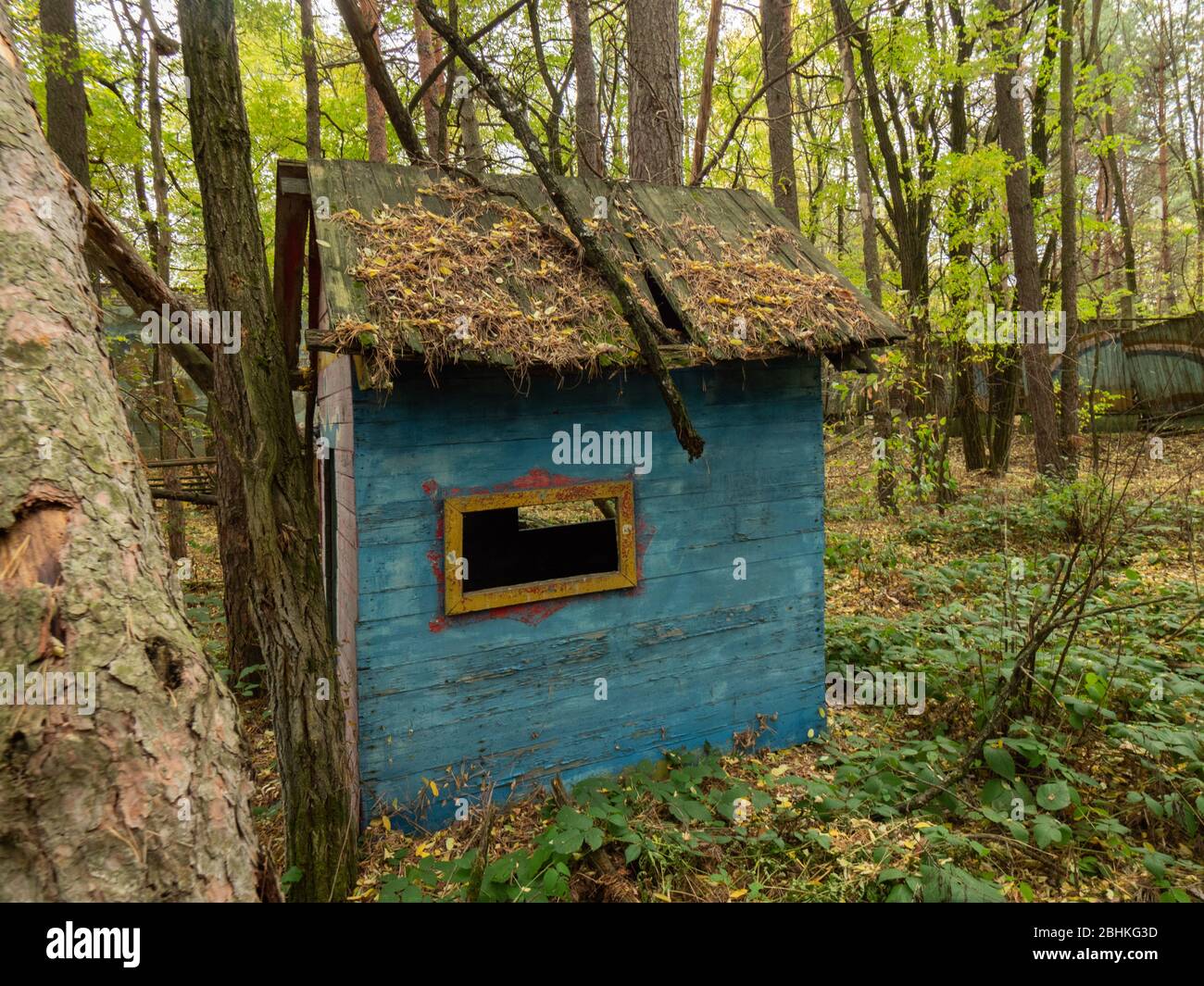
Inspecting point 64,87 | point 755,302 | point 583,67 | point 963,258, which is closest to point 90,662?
point 755,302

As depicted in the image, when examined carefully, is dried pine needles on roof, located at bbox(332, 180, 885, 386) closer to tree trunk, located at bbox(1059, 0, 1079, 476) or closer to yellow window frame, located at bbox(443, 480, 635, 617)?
yellow window frame, located at bbox(443, 480, 635, 617)

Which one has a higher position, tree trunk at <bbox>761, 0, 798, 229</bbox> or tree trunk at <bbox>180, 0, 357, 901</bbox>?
tree trunk at <bbox>761, 0, 798, 229</bbox>

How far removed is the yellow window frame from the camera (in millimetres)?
4043

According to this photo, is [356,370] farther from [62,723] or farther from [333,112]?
[333,112]

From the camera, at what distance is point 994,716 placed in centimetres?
422

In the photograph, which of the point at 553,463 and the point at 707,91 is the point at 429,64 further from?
the point at 553,463

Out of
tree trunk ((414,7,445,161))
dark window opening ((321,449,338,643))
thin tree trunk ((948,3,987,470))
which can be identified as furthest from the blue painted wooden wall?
thin tree trunk ((948,3,987,470))

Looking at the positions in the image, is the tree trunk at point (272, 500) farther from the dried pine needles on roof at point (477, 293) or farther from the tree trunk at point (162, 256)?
the tree trunk at point (162, 256)

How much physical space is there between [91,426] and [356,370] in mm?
2007

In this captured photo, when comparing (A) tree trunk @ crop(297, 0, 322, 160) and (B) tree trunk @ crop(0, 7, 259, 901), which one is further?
(A) tree trunk @ crop(297, 0, 322, 160)

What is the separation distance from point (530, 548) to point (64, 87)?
7.73 metres

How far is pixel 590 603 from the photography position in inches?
175

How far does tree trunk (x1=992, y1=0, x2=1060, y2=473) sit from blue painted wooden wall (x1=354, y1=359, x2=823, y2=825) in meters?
8.11

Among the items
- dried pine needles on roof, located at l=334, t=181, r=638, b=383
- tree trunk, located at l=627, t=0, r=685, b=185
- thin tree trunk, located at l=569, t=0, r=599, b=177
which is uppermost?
thin tree trunk, located at l=569, t=0, r=599, b=177
